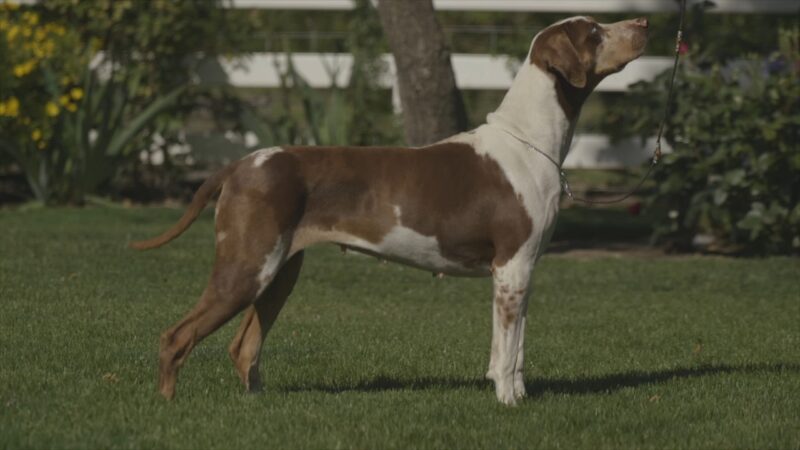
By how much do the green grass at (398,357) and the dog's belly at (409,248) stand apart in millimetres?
551

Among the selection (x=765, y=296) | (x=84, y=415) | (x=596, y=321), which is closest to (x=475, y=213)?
(x=84, y=415)

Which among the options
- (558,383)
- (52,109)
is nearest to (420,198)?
(558,383)

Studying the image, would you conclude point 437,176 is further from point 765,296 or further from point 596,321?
point 765,296

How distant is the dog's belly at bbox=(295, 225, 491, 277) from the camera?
611 centimetres

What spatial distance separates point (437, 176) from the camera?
6.26 m

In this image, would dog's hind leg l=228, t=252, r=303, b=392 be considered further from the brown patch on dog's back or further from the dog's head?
the dog's head

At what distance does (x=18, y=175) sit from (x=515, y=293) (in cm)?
978

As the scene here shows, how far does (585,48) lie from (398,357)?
1.95 metres

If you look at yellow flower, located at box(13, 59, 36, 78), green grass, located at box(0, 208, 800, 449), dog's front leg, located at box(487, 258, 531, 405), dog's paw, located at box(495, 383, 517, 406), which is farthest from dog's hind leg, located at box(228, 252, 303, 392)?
yellow flower, located at box(13, 59, 36, 78)

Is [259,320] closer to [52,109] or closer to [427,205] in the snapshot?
[427,205]

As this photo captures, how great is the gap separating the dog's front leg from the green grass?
0.11 m

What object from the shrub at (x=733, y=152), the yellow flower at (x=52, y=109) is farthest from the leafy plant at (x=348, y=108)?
the shrub at (x=733, y=152)

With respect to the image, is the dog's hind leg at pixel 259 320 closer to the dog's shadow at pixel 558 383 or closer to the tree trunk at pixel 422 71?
the dog's shadow at pixel 558 383

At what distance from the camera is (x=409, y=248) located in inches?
245
